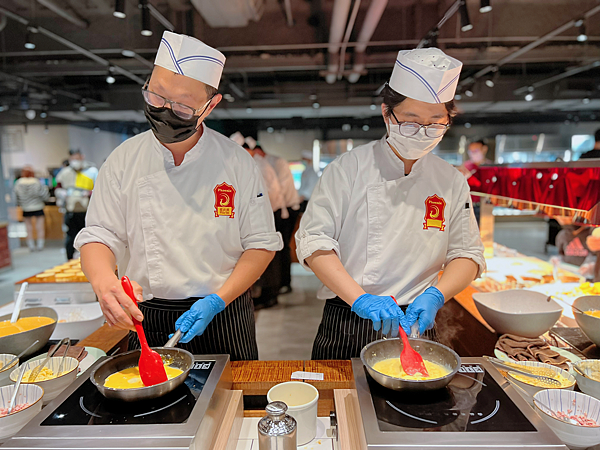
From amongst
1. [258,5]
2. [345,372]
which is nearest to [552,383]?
[345,372]

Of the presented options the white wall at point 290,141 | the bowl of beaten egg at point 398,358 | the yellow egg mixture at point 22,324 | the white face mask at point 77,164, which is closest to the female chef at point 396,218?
the bowl of beaten egg at point 398,358

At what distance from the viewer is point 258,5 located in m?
5.50

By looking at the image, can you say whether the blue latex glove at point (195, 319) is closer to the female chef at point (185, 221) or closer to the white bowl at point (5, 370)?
the female chef at point (185, 221)

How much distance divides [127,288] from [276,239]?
58 centimetres

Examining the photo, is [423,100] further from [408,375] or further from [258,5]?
[258,5]

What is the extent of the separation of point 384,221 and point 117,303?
93cm

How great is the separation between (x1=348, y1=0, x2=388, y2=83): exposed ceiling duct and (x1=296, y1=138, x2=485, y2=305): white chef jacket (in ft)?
12.6

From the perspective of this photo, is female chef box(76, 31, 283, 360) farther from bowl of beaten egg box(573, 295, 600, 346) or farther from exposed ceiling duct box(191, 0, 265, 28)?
exposed ceiling duct box(191, 0, 265, 28)

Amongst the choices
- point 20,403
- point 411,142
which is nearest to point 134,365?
point 20,403

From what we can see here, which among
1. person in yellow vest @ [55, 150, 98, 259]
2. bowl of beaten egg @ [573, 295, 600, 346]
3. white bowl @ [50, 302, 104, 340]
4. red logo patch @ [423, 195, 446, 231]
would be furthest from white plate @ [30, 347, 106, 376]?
person in yellow vest @ [55, 150, 98, 259]

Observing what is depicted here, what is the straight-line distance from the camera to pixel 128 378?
3.81 ft

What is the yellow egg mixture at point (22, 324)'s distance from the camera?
1.61 metres

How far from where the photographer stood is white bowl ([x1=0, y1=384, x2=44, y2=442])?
104cm

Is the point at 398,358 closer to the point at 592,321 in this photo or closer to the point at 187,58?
the point at 592,321
